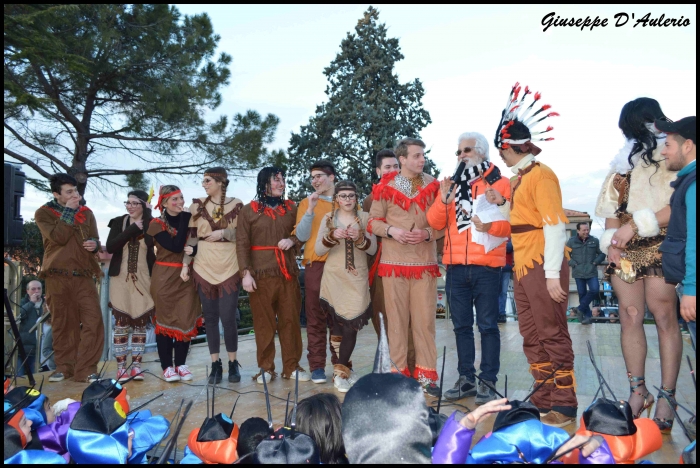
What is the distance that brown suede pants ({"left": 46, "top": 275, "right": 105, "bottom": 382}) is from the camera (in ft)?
16.4

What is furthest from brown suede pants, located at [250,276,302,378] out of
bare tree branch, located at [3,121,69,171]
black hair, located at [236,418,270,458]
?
bare tree branch, located at [3,121,69,171]

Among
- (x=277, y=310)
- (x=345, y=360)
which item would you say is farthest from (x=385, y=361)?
(x=277, y=310)

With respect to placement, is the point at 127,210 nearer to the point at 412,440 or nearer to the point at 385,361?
the point at 385,361

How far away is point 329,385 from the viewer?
462cm

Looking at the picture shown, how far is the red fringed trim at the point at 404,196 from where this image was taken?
4230mm

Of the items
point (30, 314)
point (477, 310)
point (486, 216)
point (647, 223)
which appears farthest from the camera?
point (30, 314)

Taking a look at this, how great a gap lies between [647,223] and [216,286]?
3251 millimetres

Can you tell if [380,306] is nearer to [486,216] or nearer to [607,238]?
[486,216]

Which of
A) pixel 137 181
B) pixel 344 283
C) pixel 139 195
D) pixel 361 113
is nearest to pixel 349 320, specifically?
pixel 344 283

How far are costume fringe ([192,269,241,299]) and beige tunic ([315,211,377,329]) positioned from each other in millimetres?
788

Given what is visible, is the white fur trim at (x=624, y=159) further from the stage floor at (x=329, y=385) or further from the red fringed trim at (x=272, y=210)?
the red fringed trim at (x=272, y=210)

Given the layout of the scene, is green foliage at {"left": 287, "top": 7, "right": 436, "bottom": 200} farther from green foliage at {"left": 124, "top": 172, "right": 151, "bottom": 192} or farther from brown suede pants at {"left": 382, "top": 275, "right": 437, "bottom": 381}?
brown suede pants at {"left": 382, "top": 275, "right": 437, "bottom": 381}

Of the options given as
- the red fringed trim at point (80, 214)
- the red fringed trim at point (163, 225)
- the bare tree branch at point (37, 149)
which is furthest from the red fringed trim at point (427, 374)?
the bare tree branch at point (37, 149)

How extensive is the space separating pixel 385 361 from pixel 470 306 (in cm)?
196
